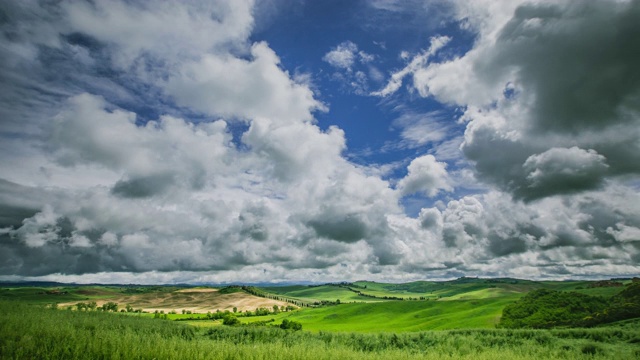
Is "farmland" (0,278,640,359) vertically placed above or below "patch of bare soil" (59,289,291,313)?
above

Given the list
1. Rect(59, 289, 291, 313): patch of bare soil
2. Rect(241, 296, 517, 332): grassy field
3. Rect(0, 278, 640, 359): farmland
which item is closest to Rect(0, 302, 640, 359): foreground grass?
Rect(0, 278, 640, 359): farmland

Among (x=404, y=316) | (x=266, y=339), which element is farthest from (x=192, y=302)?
(x=266, y=339)

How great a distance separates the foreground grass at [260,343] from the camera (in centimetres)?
793

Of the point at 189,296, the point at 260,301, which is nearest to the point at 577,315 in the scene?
the point at 260,301

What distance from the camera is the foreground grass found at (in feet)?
26.0

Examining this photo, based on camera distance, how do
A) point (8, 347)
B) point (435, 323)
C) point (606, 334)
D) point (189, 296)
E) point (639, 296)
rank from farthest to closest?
point (189, 296)
point (435, 323)
point (639, 296)
point (606, 334)
point (8, 347)

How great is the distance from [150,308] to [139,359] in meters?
144

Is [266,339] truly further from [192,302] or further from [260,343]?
[192,302]

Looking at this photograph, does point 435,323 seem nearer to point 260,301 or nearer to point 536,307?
point 536,307

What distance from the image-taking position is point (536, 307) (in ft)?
163

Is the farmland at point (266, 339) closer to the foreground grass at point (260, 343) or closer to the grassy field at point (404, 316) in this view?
the foreground grass at point (260, 343)

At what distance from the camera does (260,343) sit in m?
14.9

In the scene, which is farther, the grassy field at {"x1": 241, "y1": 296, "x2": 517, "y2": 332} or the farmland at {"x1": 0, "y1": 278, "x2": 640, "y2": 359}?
the grassy field at {"x1": 241, "y1": 296, "x2": 517, "y2": 332}

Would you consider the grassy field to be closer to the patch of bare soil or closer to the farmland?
the farmland
